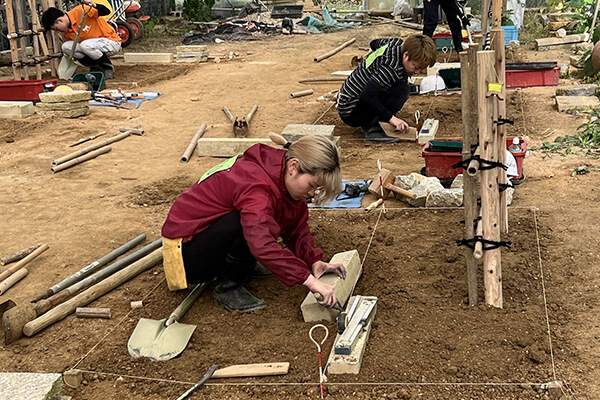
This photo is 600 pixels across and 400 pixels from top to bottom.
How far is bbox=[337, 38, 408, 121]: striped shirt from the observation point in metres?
6.54

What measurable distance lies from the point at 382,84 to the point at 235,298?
3650 mm

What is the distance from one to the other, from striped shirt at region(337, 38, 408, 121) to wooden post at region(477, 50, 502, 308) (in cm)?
346

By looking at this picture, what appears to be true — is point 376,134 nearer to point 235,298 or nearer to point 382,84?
point 382,84

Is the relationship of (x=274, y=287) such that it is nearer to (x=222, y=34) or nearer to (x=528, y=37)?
(x=528, y=37)

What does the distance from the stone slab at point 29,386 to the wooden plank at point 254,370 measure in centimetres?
69

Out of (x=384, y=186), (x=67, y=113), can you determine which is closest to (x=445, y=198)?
(x=384, y=186)

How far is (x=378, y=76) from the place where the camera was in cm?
670

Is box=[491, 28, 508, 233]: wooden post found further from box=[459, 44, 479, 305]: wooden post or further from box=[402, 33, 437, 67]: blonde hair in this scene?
box=[402, 33, 437, 67]: blonde hair

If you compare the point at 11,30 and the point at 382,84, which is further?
the point at 11,30

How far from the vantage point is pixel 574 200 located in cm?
495

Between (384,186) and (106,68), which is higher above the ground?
(106,68)

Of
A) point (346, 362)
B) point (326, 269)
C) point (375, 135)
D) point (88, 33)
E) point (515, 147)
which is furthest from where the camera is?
point (88, 33)

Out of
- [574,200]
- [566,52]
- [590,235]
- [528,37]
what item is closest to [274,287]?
[590,235]

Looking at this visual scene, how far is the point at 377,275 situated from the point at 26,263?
232 centimetres
